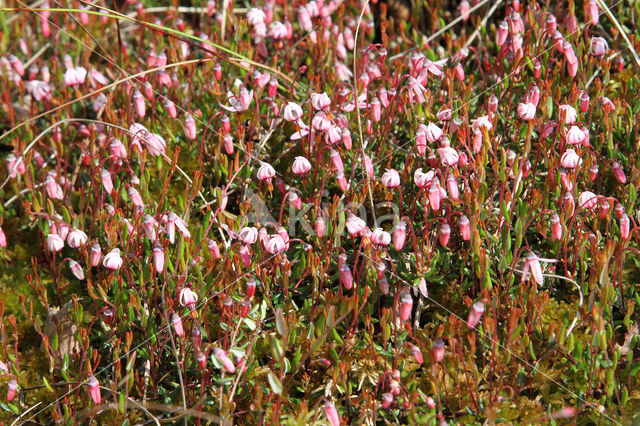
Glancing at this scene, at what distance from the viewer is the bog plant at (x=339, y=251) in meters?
2.34

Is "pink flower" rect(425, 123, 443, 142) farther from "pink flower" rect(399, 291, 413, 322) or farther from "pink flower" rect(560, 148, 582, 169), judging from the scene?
"pink flower" rect(399, 291, 413, 322)

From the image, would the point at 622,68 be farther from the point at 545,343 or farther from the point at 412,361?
the point at 412,361

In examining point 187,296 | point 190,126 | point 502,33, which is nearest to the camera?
point 187,296

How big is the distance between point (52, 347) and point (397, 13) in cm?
291

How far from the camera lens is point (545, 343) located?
2453 mm

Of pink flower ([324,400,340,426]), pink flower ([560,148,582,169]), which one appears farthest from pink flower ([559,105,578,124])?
pink flower ([324,400,340,426])

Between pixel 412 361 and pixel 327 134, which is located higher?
pixel 327 134

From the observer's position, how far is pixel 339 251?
2.78m

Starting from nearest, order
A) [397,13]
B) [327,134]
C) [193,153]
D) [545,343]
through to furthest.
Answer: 1. [545,343]
2. [327,134]
3. [193,153]
4. [397,13]

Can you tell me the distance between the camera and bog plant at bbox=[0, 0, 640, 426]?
2.34 m

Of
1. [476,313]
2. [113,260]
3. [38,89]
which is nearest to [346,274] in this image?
[476,313]

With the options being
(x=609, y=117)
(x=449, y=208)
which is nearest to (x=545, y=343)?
(x=449, y=208)

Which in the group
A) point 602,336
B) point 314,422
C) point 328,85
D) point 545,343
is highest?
point 328,85

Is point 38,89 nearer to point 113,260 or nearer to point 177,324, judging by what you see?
point 113,260
